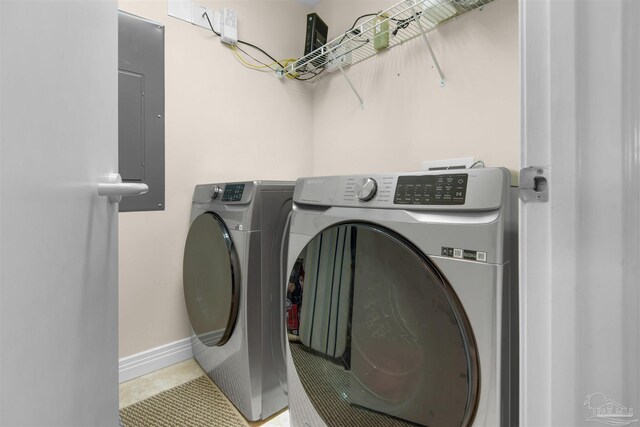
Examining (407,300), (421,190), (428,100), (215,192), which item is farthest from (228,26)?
(407,300)

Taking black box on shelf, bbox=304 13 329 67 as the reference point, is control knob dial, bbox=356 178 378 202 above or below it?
below

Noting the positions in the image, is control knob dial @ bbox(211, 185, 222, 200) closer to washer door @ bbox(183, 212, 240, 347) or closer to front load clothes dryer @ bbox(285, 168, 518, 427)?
washer door @ bbox(183, 212, 240, 347)

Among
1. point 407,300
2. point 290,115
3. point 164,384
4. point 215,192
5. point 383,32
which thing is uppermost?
point 383,32

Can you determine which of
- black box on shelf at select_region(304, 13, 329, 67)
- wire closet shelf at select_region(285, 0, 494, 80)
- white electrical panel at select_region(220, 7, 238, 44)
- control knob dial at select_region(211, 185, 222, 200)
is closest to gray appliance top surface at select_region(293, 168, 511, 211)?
control knob dial at select_region(211, 185, 222, 200)

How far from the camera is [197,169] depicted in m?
1.82

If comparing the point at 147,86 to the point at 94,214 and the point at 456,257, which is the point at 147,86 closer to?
the point at 94,214

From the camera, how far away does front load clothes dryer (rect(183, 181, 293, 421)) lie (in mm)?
1280

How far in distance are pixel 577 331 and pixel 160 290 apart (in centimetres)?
183

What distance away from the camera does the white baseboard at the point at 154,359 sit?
5.22ft

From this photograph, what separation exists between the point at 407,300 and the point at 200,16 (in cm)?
197

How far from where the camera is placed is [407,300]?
762 millimetres

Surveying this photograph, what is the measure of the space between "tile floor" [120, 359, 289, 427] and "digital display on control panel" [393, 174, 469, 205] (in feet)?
3.76

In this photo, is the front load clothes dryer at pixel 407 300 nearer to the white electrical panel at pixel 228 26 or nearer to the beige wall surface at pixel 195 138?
the beige wall surface at pixel 195 138

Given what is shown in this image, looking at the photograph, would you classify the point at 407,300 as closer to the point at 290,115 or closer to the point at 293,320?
the point at 293,320
